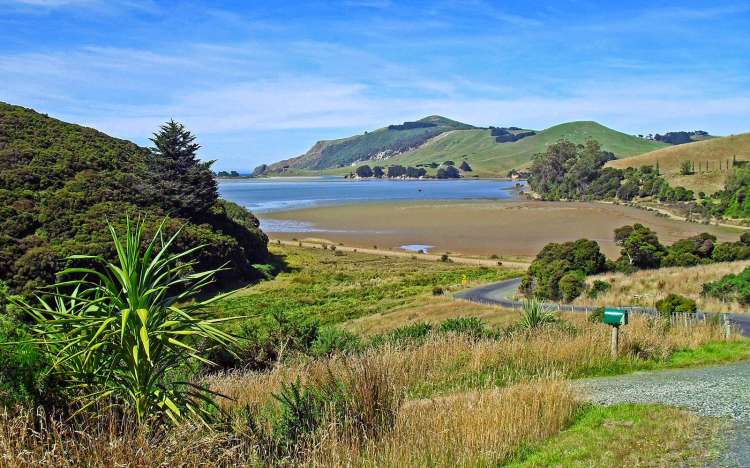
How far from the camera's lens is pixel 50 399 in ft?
18.8

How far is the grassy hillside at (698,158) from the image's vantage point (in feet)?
408

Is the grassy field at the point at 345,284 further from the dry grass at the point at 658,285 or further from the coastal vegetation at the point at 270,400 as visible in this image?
the coastal vegetation at the point at 270,400

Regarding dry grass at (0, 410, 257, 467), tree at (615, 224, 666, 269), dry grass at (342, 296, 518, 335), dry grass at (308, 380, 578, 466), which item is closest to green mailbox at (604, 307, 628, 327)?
dry grass at (308, 380, 578, 466)

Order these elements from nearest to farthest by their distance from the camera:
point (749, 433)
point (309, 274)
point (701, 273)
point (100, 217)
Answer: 1. point (749, 433)
2. point (701, 273)
3. point (100, 217)
4. point (309, 274)

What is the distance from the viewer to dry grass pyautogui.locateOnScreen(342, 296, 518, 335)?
2631 centimetres

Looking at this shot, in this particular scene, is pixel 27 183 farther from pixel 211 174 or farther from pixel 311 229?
pixel 311 229

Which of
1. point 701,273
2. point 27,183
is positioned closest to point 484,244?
point 701,273

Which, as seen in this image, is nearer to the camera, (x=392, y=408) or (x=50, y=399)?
(x=50, y=399)

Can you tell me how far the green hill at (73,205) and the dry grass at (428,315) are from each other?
10695 mm

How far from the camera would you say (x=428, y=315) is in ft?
95.7

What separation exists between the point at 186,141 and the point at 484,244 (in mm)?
34715

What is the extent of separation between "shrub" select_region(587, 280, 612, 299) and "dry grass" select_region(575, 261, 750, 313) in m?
0.29

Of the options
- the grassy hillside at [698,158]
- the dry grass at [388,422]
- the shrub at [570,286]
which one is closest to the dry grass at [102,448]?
the dry grass at [388,422]

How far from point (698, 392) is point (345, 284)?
3896 centimetres
